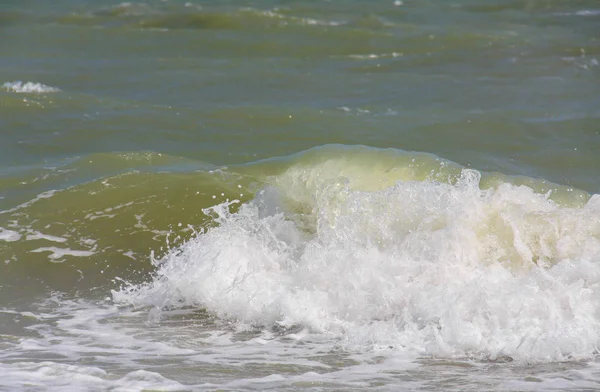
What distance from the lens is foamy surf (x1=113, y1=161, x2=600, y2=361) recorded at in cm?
509

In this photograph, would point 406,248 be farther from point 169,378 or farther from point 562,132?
point 562,132

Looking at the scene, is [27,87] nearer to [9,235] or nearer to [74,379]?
[9,235]

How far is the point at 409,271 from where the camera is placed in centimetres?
582

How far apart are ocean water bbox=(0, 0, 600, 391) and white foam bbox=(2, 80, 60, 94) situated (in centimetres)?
4

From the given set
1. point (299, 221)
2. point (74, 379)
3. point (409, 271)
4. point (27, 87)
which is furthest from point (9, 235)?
point (27, 87)

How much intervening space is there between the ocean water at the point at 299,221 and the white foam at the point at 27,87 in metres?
0.04

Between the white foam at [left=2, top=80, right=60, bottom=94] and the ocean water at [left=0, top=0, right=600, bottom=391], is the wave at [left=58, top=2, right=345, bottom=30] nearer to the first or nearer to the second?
the ocean water at [left=0, top=0, right=600, bottom=391]

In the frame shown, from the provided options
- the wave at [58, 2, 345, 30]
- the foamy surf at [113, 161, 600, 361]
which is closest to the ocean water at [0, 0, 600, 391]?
the foamy surf at [113, 161, 600, 361]

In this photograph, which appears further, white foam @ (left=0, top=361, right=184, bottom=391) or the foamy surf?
the foamy surf

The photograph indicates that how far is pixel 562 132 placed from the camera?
34.0ft

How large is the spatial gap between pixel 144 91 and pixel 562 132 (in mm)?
5202

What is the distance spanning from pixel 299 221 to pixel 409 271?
3.90 feet

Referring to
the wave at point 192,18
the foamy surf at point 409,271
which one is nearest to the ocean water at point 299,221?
the foamy surf at point 409,271

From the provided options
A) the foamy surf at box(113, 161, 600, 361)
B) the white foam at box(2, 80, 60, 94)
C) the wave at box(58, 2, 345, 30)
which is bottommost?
the foamy surf at box(113, 161, 600, 361)
